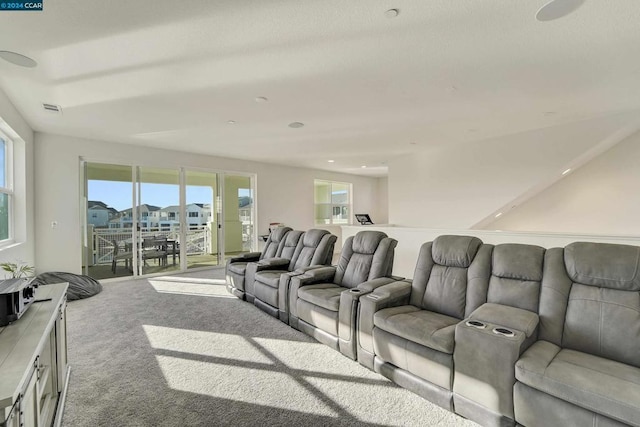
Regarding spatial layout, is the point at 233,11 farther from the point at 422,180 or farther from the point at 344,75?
the point at 422,180

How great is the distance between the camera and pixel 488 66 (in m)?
2.68

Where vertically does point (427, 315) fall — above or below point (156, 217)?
below

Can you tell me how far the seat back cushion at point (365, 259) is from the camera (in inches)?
123

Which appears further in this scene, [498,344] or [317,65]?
[317,65]

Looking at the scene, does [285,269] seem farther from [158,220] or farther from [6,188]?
[6,188]

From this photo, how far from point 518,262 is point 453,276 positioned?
1.62 feet

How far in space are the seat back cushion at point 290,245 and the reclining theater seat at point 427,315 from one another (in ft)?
6.82

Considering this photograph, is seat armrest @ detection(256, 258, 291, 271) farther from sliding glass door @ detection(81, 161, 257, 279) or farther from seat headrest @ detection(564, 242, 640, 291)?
seat headrest @ detection(564, 242, 640, 291)

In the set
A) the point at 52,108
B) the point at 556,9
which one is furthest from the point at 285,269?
the point at 556,9

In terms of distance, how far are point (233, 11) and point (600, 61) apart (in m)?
3.22

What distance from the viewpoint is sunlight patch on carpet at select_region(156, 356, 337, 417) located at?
197cm

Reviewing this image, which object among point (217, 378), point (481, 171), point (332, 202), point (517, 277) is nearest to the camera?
point (517, 277)

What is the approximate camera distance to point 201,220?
654cm

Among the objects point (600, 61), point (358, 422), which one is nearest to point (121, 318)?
point (358, 422)
